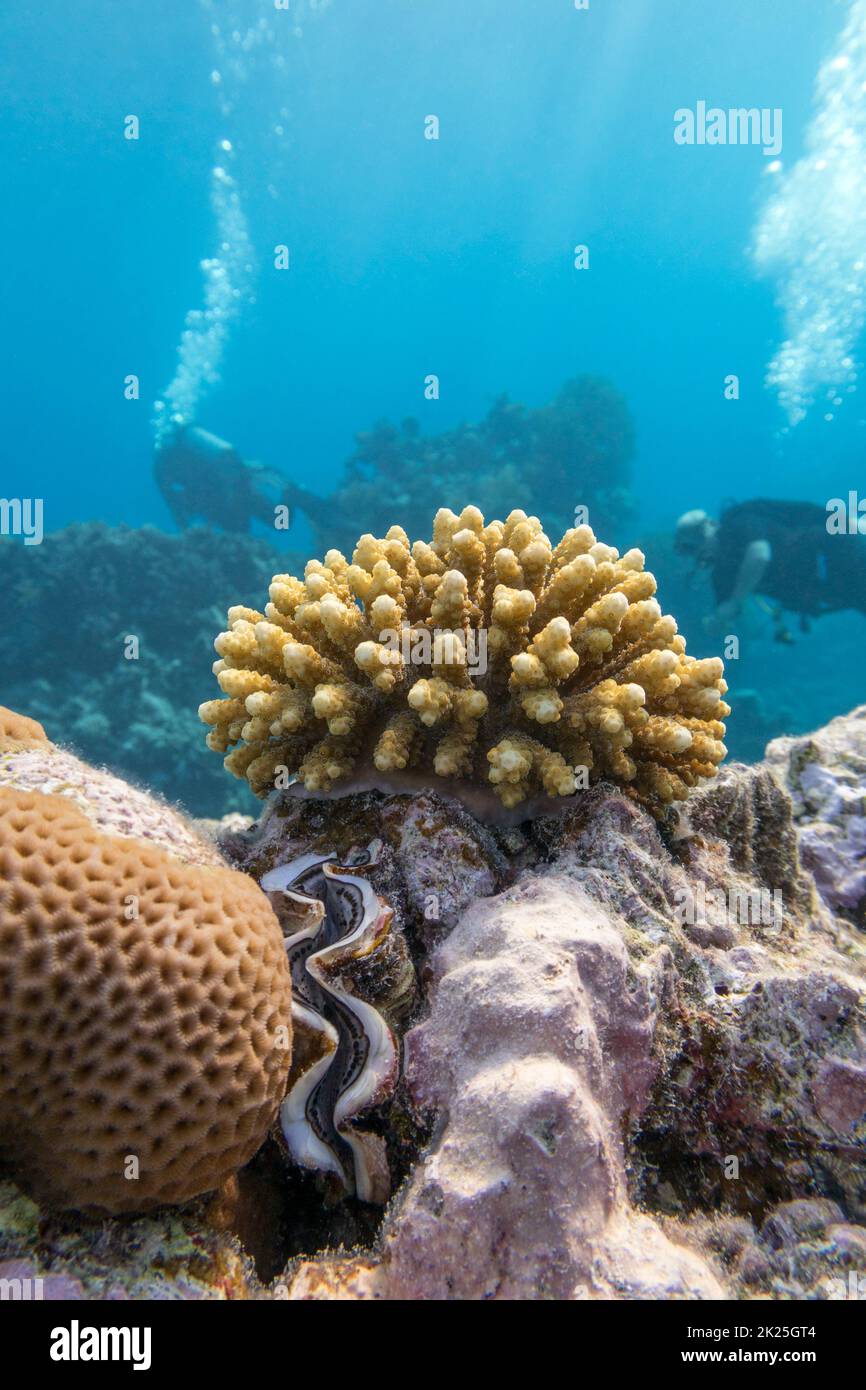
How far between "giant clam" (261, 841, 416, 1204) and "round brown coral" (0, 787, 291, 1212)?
170 millimetres

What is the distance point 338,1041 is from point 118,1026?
2.24 feet

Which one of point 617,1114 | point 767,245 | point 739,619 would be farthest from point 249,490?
point 767,245

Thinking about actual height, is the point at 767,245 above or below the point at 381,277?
below

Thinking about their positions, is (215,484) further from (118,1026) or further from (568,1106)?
(568,1106)

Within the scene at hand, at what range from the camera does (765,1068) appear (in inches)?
74.7

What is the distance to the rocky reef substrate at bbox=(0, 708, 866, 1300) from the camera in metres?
1.45

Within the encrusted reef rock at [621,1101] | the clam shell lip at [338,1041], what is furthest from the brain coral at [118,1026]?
the encrusted reef rock at [621,1101]

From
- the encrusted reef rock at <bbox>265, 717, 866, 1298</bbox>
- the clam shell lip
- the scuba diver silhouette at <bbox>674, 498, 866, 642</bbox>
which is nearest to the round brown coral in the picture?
the clam shell lip

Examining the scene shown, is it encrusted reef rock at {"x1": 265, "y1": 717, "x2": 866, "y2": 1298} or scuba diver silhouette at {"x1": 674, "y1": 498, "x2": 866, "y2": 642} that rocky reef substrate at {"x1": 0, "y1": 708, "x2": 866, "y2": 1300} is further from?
scuba diver silhouette at {"x1": 674, "y1": 498, "x2": 866, "y2": 642}

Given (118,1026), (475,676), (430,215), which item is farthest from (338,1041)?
(430,215)

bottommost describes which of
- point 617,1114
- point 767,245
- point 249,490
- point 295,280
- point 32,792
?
point 617,1114

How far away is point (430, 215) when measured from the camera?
5888 centimetres

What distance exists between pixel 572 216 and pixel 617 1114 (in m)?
73.3
